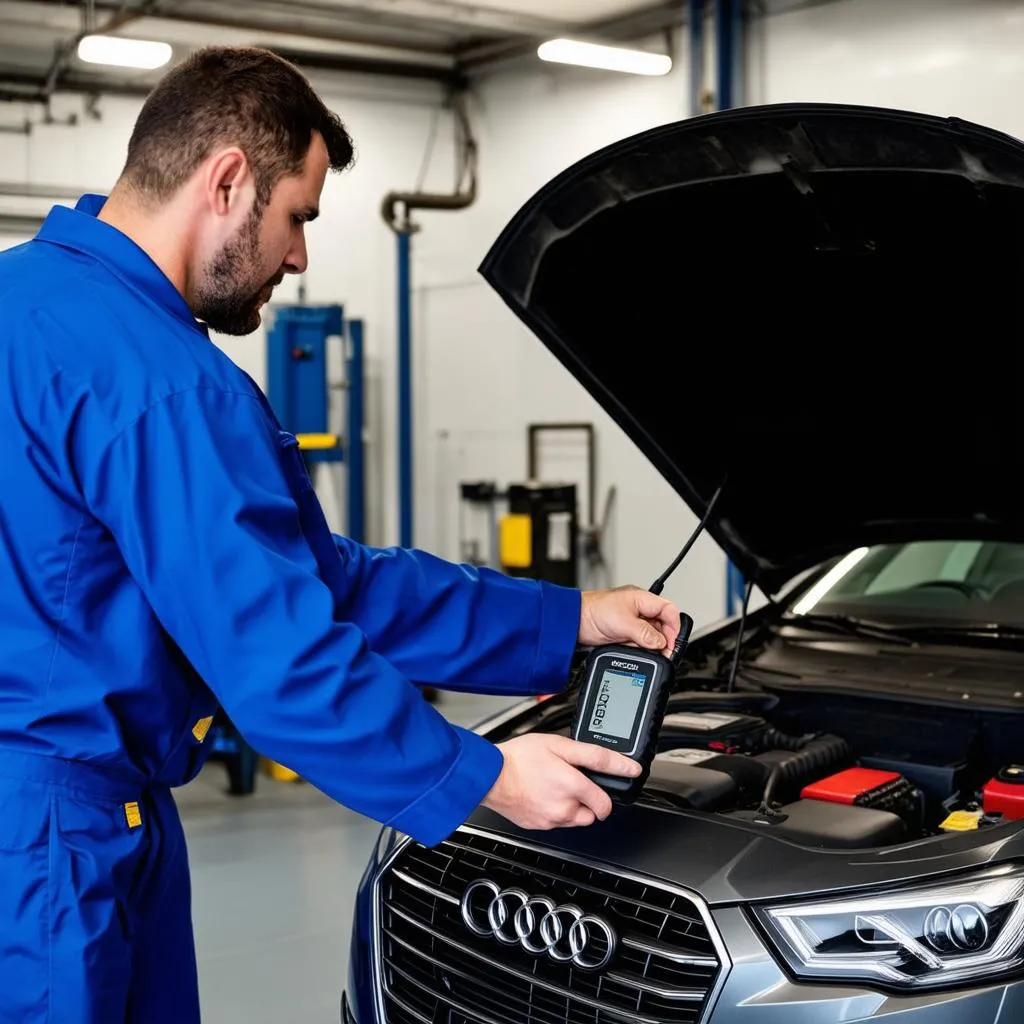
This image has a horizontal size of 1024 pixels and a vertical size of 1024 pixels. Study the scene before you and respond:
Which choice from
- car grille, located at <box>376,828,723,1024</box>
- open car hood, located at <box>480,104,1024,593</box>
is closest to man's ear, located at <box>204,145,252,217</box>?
open car hood, located at <box>480,104,1024,593</box>

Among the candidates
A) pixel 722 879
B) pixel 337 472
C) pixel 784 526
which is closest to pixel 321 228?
pixel 337 472

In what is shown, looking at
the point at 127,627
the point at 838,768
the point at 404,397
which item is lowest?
the point at 838,768

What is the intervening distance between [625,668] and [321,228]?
24.0 feet

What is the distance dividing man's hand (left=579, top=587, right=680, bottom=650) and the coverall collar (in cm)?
80

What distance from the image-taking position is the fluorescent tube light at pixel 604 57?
666 centimetres

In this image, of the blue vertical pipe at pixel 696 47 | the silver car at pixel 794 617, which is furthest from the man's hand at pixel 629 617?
the blue vertical pipe at pixel 696 47

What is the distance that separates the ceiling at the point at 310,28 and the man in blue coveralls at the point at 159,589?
20.0 feet

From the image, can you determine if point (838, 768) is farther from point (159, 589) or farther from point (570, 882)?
point (159, 589)

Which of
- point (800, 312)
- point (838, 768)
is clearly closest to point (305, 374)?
point (800, 312)

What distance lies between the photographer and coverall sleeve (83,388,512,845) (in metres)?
1.38

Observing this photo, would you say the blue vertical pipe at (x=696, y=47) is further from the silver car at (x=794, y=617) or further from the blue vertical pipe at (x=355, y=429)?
the silver car at (x=794, y=617)

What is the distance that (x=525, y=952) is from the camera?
1.87m

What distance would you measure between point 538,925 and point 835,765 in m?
0.85

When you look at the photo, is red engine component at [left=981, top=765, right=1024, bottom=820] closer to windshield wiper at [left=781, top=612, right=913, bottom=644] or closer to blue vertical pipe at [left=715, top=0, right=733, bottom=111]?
windshield wiper at [left=781, top=612, right=913, bottom=644]
